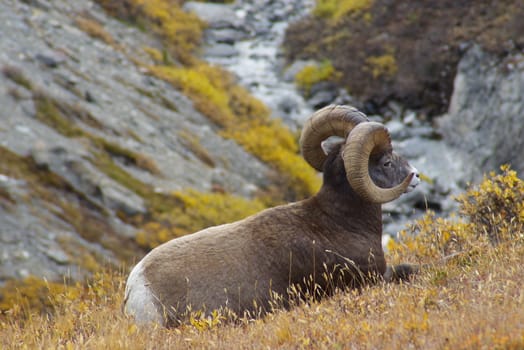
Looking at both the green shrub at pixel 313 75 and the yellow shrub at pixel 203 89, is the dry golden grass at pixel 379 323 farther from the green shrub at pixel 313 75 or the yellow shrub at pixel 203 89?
the green shrub at pixel 313 75

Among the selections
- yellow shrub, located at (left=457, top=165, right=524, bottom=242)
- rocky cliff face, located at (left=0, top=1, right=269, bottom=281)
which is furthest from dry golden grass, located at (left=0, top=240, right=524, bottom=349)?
rocky cliff face, located at (left=0, top=1, right=269, bottom=281)

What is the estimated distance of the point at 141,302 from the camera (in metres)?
5.94

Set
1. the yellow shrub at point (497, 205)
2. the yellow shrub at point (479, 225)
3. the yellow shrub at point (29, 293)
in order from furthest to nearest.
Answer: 1. the yellow shrub at point (29, 293)
2. the yellow shrub at point (497, 205)
3. the yellow shrub at point (479, 225)

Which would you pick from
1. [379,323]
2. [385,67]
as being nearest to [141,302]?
[379,323]

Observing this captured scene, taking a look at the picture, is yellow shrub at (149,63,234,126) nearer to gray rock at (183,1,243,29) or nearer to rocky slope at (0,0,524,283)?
rocky slope at (0,0,524,283)

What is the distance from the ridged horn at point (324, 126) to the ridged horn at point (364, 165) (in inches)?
15.1

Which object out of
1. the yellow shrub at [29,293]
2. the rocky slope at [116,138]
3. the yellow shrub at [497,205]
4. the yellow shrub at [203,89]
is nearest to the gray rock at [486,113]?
the rocky slope at [116,138]

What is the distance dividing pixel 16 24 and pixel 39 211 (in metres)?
10.4

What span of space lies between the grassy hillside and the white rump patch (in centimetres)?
17

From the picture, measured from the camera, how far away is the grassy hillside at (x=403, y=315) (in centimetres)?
412

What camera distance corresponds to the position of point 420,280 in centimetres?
621

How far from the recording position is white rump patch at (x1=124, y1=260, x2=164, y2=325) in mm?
5867

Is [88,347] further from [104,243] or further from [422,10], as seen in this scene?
[422,10]

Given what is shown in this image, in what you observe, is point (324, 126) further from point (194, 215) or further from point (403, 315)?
point (194, 215)
